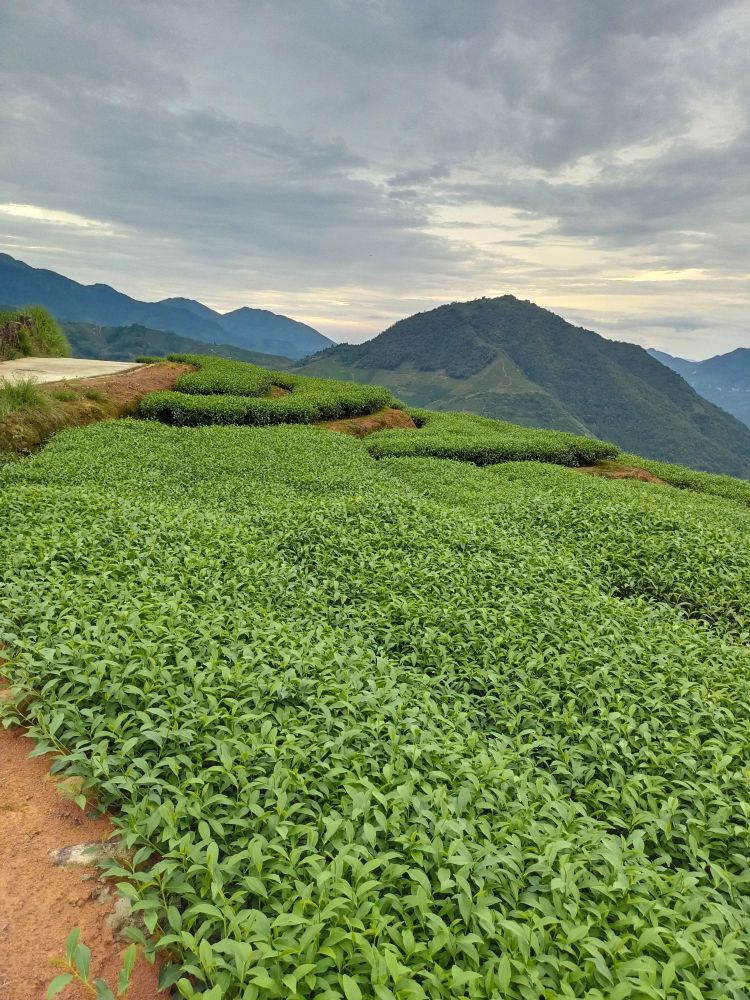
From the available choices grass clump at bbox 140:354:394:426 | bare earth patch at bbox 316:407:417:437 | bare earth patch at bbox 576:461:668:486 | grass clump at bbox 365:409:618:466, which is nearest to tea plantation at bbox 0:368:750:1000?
grass clump at bbox 365:409:618:466

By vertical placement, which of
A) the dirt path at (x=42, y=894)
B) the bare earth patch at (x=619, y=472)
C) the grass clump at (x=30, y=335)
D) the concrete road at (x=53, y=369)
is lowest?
the dirt path at (x=42, y=894)

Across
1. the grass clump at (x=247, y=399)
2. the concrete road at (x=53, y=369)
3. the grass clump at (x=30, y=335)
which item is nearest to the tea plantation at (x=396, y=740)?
the grass clump at (x=247, y=399)

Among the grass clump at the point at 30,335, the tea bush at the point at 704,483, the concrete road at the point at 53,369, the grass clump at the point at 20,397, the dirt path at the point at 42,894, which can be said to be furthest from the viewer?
the grass clump at the point at 30,335

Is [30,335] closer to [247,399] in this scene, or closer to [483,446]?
[247,399]

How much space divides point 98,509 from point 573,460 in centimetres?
2113

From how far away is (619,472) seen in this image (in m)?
23.8

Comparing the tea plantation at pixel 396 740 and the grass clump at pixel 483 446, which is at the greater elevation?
the grass clump at pixel 483 446

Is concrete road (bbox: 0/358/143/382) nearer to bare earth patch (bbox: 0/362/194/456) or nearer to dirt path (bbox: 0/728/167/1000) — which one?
bare earth patch (bbox: 0/362/194/456)

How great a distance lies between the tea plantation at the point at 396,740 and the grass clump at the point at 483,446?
1193 cm

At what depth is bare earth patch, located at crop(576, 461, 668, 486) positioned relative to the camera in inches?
906

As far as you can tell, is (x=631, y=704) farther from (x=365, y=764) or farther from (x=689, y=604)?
(x=689, y=604)

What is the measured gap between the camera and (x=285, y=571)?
8594 millimetres

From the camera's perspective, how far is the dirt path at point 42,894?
3.22 metres

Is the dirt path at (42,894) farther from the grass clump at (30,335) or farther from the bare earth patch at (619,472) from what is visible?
the grass clump at (30,335)
